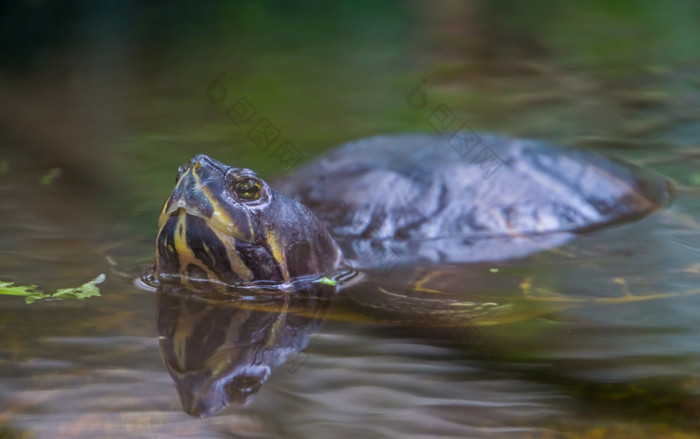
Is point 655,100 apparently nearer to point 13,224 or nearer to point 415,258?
point 415,258


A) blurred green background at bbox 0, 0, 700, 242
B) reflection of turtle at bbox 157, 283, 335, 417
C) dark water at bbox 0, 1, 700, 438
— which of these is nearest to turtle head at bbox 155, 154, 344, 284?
reflection of turtle at bbox 157, 283, 335, 417

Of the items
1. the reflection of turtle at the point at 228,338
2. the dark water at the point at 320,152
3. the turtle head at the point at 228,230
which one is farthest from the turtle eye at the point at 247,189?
the dark water at the point at 320,152

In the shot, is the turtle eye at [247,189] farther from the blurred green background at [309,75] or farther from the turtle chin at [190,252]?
the blurred green background at [309,75]

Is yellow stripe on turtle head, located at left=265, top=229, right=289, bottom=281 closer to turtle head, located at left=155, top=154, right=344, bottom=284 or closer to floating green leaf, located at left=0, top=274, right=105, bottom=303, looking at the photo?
turtle head, located at left=155, top=154, right=344, bottom=284

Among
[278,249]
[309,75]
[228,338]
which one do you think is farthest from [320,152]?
[228,338]

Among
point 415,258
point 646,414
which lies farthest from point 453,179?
point 646,414
